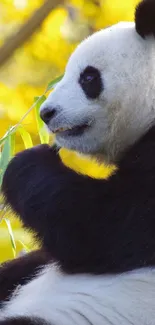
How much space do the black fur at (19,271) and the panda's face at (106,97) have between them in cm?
41

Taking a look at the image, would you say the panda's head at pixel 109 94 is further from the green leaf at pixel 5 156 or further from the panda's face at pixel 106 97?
the green leaf at pixel 5 156

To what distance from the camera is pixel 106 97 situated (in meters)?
1.79

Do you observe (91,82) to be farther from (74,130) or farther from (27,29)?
(27,29)

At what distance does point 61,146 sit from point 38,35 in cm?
174

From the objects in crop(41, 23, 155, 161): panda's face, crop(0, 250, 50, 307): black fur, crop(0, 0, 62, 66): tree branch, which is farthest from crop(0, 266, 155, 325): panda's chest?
crop(0, 0, 62, 66): tree branch

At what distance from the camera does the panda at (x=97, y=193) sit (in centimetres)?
160

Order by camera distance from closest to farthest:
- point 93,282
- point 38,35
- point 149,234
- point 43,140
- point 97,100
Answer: point 149,234
point 93,282
point 97,100
point 43,140
point 38,35

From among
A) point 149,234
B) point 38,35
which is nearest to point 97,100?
point 149,234

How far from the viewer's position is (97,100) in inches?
71.2

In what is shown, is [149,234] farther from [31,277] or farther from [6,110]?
[6,110]

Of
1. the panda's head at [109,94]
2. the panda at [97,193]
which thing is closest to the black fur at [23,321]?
the panda at [97,193]

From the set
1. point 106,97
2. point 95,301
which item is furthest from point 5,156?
point 95,301

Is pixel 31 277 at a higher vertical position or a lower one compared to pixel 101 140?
lower

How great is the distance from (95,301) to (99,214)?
0.76 ft
